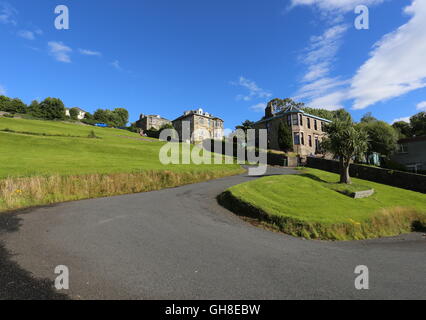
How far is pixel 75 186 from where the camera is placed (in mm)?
14180

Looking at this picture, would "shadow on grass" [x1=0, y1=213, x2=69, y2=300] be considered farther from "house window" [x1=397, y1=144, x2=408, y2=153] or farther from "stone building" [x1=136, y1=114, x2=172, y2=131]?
"stone building" [x1=136, y1=114, x2=172, y2=131]

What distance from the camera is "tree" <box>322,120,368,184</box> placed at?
2067 cm

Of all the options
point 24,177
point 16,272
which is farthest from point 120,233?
point 24,177

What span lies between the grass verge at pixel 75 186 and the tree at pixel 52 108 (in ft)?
287

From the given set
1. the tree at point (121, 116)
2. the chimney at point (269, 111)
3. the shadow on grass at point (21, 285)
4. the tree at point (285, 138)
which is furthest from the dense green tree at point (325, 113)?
the tree at point (121, 116)

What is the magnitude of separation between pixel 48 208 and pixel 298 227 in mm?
13101

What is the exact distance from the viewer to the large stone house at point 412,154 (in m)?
41.2

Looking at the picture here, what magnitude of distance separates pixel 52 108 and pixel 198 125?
61552 mm

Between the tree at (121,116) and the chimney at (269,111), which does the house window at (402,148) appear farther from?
the tree at (121,116)

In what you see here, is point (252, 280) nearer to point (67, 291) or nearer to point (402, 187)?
point (67, 291)

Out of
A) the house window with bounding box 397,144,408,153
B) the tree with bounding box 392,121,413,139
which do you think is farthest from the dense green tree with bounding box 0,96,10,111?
the tree with bounding box 392,121,413,139

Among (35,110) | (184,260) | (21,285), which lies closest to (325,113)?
(184,260)

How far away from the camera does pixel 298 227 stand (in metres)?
9.27

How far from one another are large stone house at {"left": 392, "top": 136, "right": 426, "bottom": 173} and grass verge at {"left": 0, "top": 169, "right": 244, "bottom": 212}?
49672 mm
